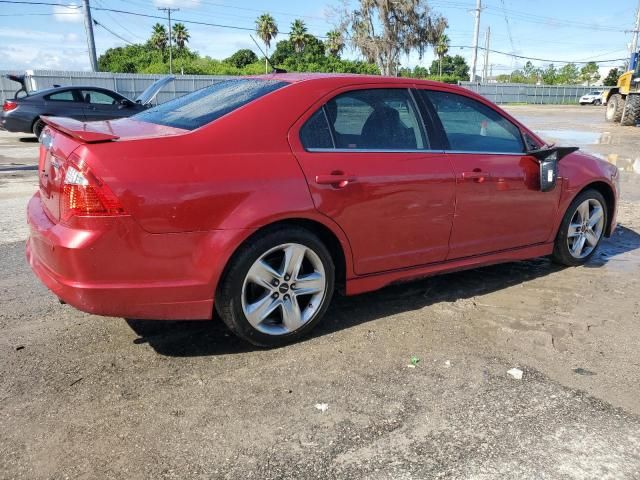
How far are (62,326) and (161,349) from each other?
78 centimetres

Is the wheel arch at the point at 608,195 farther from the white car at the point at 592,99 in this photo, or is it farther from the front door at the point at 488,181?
the white car at the point at 592,99

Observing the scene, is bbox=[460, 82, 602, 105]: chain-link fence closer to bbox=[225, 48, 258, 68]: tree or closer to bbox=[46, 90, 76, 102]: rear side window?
bbox=[225, 48, 258, 68]: tree

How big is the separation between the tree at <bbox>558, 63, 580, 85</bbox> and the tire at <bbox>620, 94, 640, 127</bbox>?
258 ft

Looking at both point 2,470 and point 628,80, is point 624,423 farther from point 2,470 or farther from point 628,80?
point 628,80

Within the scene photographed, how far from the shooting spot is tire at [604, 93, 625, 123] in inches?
981

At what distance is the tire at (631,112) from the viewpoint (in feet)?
74.6

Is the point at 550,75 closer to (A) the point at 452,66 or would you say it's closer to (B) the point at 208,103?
(A) the point at 452,66

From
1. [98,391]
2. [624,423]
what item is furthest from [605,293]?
[98,391]

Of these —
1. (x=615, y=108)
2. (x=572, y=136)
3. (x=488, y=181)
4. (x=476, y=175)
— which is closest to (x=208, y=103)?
(x=476, y=175)

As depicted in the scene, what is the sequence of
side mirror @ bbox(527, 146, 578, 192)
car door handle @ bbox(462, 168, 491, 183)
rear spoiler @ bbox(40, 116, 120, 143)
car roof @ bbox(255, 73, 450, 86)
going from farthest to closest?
side mirror @ bbox(527, 146, 578, 192)
car door handle @ bbox(462, 168, 491, 183)
car roof @ bbox(255, 73, 450, 86)
rear spoiler @ bbox(40, 116, 120, 143)

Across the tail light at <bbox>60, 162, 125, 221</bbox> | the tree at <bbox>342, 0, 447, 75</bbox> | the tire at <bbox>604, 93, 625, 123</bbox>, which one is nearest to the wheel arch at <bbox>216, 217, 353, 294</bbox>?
the tail light at <bbox>60, 162, 125, 221</bbox>

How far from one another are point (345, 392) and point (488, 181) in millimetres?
2009

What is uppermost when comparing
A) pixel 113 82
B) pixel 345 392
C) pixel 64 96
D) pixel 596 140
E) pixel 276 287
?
pixel 113 82

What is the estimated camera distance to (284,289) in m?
3.38
